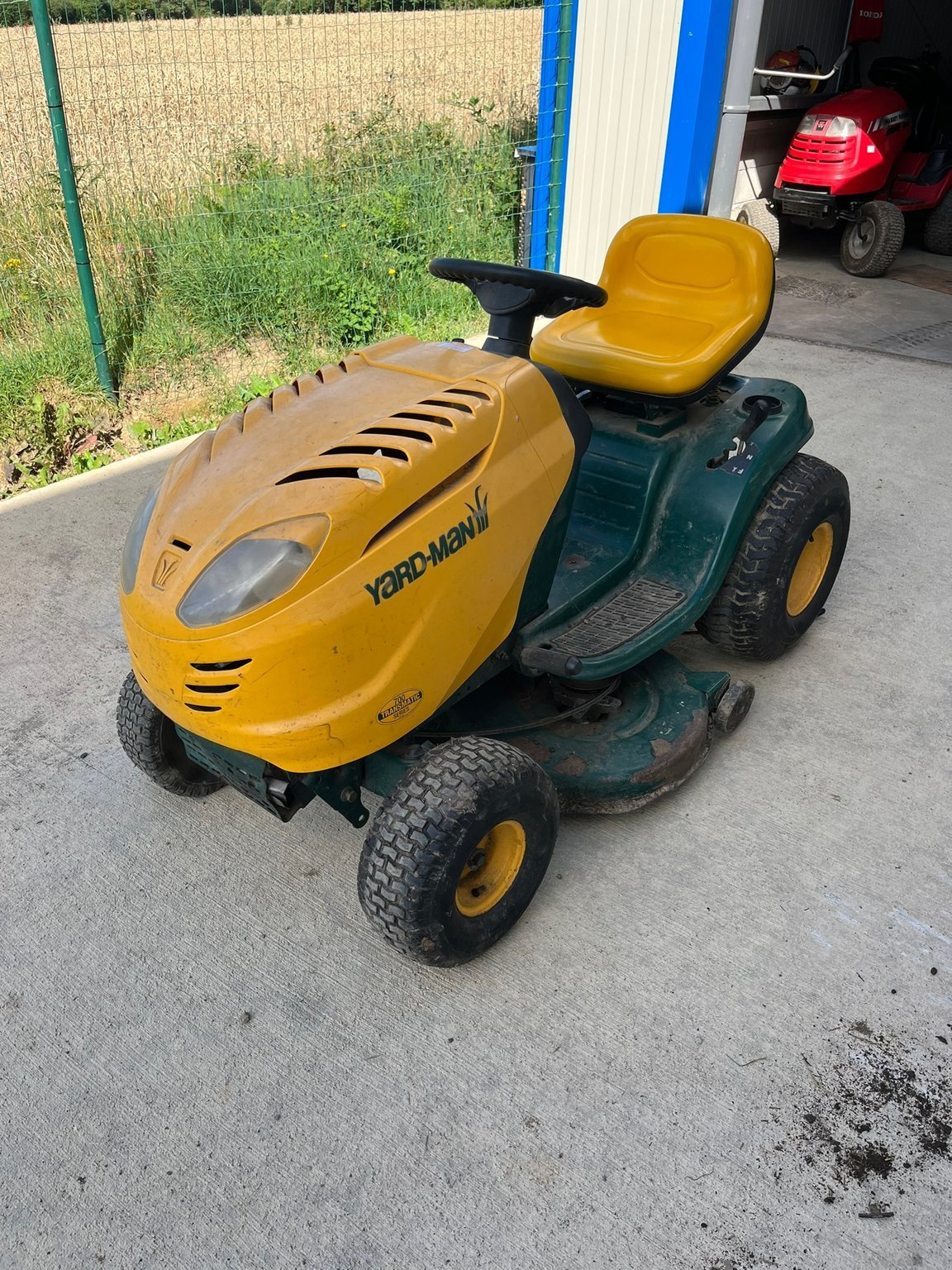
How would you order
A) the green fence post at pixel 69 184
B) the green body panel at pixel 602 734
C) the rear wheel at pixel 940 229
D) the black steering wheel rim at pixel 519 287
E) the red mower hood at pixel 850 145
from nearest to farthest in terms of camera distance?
the black steering wheel rim at pixel 519 287 → the green body panel at pixel 602 734 → the green fence post at pixel 69 184 → the red mower hood at pixel 850 145 → the rear wheel at pixel 940 229

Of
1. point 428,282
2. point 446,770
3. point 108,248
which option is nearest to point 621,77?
point 428,282

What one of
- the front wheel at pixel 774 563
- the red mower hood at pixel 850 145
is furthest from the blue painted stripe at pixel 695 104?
the front wheel at pixel 774 563

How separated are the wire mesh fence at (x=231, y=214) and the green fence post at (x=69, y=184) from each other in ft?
0.33

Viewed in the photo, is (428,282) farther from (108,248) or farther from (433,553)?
(433,553)

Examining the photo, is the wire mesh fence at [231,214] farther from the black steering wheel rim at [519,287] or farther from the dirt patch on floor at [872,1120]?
the dirt patch on floor at [872,1120]

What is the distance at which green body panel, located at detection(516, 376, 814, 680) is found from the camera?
8.13ft

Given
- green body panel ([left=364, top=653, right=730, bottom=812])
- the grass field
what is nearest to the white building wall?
the grass field

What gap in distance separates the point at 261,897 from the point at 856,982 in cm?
119

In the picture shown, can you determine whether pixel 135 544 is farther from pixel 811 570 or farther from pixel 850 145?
pixel 850 145

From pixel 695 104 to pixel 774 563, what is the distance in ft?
11.2

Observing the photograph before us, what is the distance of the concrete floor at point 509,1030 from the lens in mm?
1608

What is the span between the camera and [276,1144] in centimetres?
172

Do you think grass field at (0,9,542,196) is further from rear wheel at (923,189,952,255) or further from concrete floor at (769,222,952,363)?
rear wheel at (923,189,952,255)

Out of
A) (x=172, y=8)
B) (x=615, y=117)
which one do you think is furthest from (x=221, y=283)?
(x=615, y=117)
